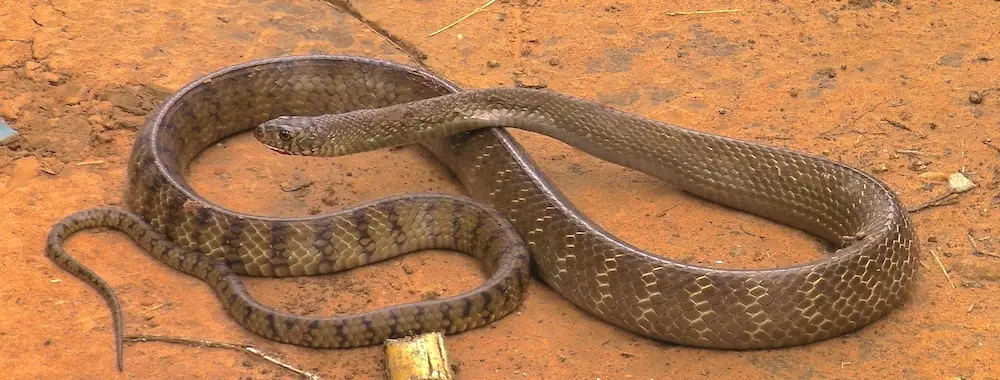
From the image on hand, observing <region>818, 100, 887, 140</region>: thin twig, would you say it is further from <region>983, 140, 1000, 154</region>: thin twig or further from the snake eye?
the snake eye

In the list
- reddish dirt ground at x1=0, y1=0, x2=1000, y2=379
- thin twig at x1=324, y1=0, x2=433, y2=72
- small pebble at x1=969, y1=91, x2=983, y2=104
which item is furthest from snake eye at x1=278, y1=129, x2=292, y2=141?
small pebble at x1=969, y1=91, x2=983, y2=104

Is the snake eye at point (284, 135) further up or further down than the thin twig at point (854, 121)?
further up

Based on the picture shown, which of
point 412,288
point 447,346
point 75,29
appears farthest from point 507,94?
point 75,29

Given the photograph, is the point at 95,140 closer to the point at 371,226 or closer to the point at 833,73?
the point at 371,226

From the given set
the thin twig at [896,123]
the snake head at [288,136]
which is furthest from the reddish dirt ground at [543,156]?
the snake head at [288,136]

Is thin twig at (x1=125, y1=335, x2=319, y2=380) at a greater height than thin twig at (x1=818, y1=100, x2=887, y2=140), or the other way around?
thin twig at (x1=818, y1=100, x2=887, y2=140)

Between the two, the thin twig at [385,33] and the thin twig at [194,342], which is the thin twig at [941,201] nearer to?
the thin twig at [385,33]

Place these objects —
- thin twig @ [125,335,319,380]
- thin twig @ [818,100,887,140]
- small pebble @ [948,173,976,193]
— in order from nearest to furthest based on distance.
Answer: thin twig @ [125,335,319,380] → small pebble @ [948,173,976,193] → thin twig @ [818,100,887,140]
